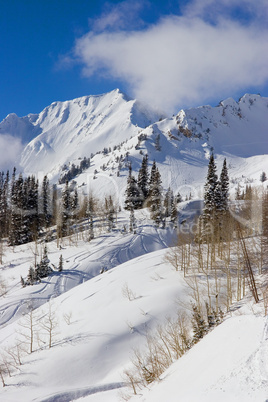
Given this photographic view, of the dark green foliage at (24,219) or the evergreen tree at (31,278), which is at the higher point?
the dark green foliage at (24,219)

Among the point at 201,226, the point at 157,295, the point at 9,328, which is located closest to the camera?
the point at 157,295

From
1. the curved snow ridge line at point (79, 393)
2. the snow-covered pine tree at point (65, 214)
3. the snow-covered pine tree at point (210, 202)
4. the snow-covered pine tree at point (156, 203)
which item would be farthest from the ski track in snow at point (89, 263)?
the curved snow ridge line at point (79, 393)

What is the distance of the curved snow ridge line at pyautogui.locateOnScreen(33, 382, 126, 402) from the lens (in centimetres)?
1388

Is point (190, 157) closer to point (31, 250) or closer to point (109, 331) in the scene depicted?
point (31, 250)

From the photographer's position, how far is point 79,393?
47.0 feet

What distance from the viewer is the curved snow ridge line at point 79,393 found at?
45.5 ft

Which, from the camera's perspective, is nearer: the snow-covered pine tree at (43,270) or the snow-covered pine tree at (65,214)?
the snow-covered pine tree at (43,270)

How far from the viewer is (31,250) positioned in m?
43.5

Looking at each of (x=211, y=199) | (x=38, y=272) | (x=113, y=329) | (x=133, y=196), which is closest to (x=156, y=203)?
(x=133, y=196)

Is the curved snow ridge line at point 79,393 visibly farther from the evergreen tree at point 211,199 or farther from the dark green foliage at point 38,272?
the evergreen tree at point 211,199

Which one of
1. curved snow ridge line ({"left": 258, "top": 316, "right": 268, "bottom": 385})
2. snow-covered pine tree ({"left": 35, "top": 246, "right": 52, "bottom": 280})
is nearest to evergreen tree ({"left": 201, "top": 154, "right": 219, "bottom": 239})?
snow-covered pine tree ({"left": 35, "top": 246, "right": 52, "bottom": 280})

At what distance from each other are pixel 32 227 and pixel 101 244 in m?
18.2

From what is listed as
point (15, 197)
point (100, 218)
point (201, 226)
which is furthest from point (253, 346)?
point (15, 197)

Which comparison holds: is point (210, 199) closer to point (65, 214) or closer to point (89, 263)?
point (89, 263)
